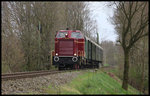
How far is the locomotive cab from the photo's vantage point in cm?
1723

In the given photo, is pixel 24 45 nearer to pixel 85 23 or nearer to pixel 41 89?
pixel 85 23

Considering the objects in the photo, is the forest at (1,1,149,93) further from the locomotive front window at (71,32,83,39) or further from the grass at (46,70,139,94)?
the locomotive front window at (71,32,83,39)

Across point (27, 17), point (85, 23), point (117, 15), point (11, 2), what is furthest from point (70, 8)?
point (117, 15)

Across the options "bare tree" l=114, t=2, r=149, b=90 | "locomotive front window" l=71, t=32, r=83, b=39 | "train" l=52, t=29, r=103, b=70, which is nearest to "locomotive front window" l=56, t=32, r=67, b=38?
"train" l=52, t=29, r=103, b=70

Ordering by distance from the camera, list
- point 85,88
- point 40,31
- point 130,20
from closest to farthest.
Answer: point 85,88 → point 130,20 → point 40,31

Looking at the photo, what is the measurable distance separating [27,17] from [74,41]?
10.4 m

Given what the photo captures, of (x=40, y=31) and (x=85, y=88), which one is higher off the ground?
(x=40, y=31)

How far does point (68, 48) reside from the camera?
57.4 ft

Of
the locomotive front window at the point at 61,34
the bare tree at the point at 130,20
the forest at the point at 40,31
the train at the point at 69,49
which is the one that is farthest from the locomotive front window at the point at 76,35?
the forest at the point at 40,31

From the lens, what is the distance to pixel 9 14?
22.3 m

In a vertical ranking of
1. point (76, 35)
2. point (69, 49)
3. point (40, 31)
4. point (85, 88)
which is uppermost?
point (40, 31)

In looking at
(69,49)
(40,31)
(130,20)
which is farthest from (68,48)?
(40,31)

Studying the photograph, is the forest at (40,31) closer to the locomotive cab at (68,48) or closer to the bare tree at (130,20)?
the bare tree at (130,20)

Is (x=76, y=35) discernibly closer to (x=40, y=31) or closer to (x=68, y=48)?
(x=68, y=48)
